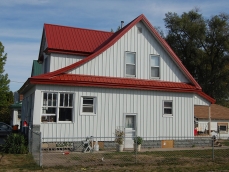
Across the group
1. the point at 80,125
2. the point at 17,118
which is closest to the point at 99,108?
the point at 80,125

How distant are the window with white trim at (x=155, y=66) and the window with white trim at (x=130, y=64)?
1.20 meters

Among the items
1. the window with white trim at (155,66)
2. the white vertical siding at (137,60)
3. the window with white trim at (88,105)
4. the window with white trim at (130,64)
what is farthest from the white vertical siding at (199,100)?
the window with white trim at (88,105)

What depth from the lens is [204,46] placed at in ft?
147

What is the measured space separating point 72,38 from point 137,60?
490 cm

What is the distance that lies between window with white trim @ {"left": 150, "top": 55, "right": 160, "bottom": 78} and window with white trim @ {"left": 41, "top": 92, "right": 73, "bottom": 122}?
5697mm

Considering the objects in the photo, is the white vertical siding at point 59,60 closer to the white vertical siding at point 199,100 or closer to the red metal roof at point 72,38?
the red metal roof at point 72,38

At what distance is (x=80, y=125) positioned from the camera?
17.9 m

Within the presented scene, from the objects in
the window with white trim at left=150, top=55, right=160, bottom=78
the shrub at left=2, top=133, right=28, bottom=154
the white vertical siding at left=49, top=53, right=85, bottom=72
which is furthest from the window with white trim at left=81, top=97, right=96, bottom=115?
the window with white trim at left=150, top=55, right=160, bottom=78

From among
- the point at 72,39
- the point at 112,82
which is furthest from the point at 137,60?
the point at 72,39

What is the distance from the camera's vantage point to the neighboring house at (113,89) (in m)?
17.5

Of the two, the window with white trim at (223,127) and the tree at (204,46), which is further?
the tree at (204,46)

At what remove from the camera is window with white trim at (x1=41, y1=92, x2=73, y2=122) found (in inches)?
684

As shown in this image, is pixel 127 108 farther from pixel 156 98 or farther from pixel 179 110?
pixel 179 110

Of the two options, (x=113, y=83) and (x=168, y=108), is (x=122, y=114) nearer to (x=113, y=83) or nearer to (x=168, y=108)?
(x=113, y=83)
